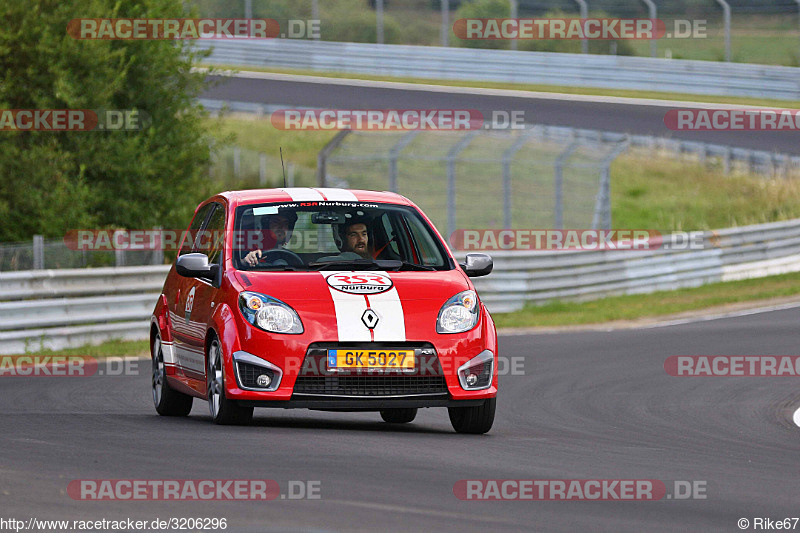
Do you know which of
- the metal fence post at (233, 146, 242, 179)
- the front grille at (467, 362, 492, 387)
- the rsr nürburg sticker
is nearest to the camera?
the rsr nürburg sticker

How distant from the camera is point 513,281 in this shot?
2147 centimetres

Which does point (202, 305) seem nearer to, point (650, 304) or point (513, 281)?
point (513, 281)

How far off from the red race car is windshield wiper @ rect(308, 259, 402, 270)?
1 cm

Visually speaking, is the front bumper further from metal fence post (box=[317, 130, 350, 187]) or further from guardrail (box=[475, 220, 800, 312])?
metal fence post (box=[317, 130, 350, 187])

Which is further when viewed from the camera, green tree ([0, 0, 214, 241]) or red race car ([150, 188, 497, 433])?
green tree ([0, 0, 214, 241])

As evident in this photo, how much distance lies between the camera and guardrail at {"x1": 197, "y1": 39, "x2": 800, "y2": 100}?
115ft

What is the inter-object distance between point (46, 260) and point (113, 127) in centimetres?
399

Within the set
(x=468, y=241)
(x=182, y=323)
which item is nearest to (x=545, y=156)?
(x=468, y=241)

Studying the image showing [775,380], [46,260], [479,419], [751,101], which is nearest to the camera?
[479,419]

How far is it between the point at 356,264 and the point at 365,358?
906 millimetres

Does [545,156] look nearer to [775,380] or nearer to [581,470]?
[775,380]

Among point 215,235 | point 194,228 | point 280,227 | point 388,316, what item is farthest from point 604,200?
point 388,316

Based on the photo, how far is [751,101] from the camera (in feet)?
115

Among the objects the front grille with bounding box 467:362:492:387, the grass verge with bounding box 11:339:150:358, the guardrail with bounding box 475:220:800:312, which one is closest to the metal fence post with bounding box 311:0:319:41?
the guardrail with bounding box 475:220:800:312
